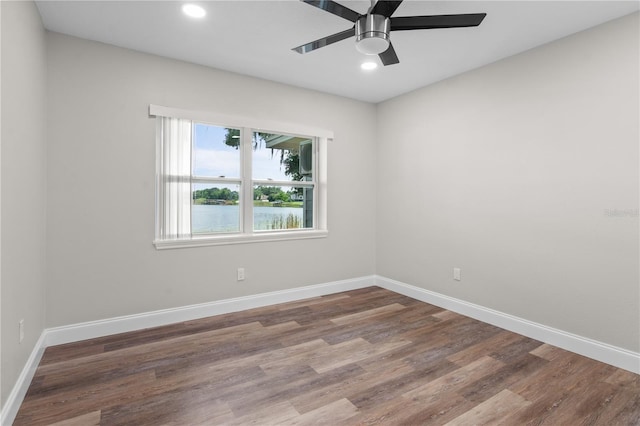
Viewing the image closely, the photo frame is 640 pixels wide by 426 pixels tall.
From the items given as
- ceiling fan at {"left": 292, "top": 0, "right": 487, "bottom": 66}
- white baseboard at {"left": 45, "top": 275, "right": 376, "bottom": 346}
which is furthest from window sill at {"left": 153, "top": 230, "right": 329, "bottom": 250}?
ceiling fan at {"left": 292, "top": 0, "right": 487, "bottom": 66}

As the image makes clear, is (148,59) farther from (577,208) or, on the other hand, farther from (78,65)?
(577,208)

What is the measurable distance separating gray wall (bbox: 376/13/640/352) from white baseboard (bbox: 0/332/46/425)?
12.1 ft

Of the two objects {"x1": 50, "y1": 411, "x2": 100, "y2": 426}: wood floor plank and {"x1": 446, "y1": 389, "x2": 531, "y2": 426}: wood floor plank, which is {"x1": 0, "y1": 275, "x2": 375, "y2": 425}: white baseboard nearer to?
{"x1": 50, "y1": 411, "x2": 100, "y2": 426}: wood floor plank

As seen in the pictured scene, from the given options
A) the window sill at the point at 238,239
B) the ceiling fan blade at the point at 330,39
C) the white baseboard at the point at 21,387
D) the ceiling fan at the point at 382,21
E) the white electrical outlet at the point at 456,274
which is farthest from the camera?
the white electrical outlet at the point at 456,274

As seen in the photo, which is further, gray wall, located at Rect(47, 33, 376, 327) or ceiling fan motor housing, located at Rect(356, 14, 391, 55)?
gray wall, located at Rect(47, 33, 376, 327)

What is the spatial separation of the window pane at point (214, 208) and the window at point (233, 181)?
0.03 ft

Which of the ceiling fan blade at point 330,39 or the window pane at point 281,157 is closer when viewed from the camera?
the ceiling fan blade at point 330,39

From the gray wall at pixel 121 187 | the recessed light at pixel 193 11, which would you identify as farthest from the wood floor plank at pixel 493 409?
the recessed light at pixel 193 11

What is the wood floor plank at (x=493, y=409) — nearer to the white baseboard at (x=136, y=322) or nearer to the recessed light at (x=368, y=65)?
the white baseboard at (x=136, y=322)

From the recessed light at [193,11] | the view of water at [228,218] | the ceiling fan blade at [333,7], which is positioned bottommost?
the view of water at [228,218]

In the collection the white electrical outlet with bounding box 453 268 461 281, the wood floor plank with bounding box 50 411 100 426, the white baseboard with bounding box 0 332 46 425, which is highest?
the white electrical outlet with bounding box 453 268 461 281

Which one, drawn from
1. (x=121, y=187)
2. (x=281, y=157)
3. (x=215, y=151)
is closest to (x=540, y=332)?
(x=281, y=157)

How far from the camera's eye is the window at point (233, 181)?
325 centimetres

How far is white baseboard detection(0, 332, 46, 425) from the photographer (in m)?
1.74
